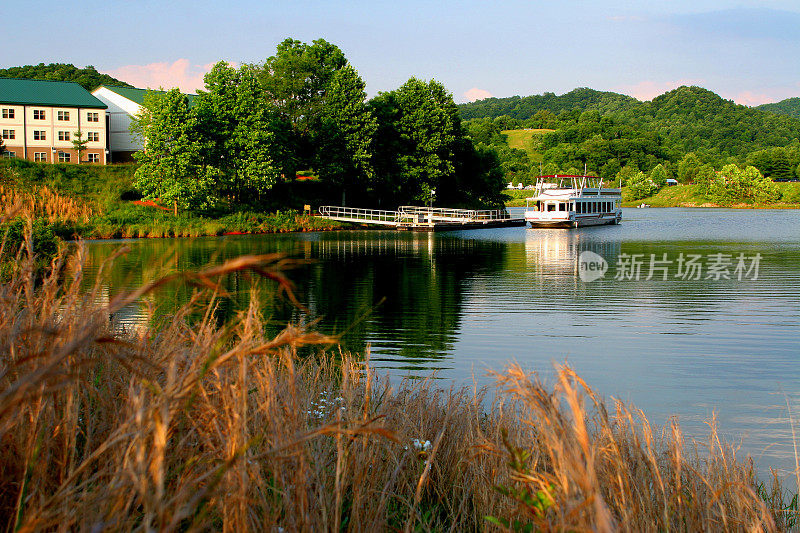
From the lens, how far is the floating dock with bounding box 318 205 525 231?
53.9 metres

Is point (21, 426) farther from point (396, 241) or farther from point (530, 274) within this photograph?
point (396, 241)

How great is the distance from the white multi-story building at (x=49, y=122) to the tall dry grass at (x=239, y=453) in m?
60.3

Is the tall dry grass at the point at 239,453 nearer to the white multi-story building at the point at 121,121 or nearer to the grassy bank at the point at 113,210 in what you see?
the grassy bank at the point at 113,210

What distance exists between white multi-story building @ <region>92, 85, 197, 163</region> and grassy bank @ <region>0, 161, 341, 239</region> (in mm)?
12184

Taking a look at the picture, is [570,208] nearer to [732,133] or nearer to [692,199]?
[692,199]

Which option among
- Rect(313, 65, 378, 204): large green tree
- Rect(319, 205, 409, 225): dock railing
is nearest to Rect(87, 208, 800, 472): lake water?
Rect(319, 205, 409, 225): dock railing

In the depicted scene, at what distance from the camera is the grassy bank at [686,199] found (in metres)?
116

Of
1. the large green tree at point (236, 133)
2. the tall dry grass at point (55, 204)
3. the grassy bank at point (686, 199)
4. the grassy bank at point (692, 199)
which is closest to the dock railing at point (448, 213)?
the large green tree at point (236, 133)

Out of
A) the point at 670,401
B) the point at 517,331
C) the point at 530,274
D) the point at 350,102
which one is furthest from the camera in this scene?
the point at 350,102

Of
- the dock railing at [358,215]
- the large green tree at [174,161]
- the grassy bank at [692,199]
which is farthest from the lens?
the grassy bank at [692,199]

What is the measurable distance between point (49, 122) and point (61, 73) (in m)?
41.0

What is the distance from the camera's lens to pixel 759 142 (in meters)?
179

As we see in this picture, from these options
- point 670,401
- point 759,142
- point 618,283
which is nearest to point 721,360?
point 670,401

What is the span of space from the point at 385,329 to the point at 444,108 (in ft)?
174
